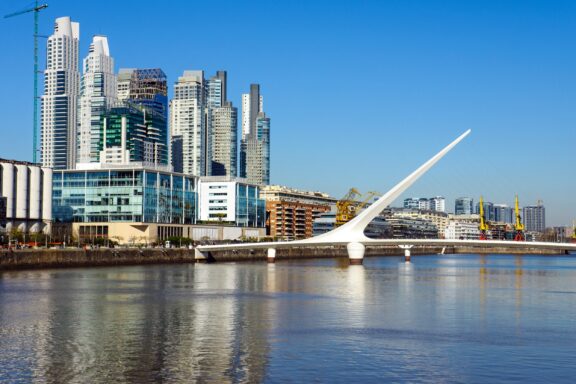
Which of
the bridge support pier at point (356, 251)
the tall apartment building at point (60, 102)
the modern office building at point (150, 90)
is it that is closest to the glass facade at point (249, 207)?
the bridge support pier at point (356, 251)

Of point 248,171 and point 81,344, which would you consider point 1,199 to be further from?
point 248,171

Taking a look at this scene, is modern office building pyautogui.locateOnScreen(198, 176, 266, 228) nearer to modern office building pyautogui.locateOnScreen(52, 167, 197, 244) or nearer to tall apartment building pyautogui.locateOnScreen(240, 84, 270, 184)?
modern office building pyautogui.locateOnScreen(52, 167, 197, 244)

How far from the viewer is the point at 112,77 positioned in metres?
157

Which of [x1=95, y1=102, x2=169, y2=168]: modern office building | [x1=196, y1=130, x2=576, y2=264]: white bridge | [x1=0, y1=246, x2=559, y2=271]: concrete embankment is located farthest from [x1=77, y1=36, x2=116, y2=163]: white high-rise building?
[x1=196, y1=130, x2=576, y2=264]: white bridge

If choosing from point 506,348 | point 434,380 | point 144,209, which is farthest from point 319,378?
point 144,209

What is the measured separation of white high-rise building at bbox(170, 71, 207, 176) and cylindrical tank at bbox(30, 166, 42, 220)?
8987cm

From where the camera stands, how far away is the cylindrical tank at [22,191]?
2240 inches

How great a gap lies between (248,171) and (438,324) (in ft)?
484

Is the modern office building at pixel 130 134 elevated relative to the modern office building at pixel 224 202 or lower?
elevated

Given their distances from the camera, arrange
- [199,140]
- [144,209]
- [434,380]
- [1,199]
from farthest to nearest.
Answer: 1. [199,140]
2. [144,209]
3. [1,199]
4. [434,380]

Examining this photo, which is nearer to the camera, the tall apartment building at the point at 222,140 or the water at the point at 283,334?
the water at the point at 283,334

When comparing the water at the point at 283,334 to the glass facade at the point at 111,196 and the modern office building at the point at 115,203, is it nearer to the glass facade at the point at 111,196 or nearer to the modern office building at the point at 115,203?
the modern office building at the point at 115,203

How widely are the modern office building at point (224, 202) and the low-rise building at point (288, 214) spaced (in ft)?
58.6

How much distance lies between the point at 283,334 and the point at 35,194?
45.8m
